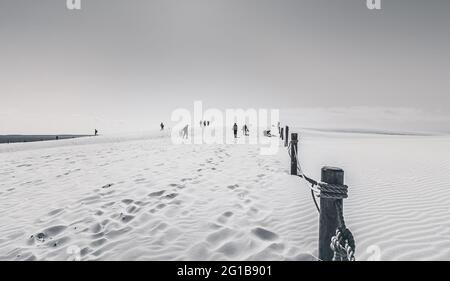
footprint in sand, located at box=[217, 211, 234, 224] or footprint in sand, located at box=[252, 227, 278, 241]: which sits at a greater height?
footprint in sand, located at box=[217, 211, 234, 224]

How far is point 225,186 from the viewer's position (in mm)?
7621

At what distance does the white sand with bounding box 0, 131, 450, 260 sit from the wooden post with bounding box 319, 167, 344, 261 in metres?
0.80

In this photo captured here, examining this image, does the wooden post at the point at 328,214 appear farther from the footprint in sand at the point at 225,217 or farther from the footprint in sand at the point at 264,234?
the footprint in sand at the point at 225,217

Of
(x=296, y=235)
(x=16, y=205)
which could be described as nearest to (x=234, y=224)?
(x=296, y=235)

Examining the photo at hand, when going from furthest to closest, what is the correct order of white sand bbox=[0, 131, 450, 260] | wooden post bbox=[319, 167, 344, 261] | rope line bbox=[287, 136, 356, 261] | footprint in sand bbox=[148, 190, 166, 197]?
1. footprint in sand bbox=[148, 190, 166, 197]
2. white sand bbox=[0, 131, 450, 260]
3. wooden post bbox=[319, 167, 344, 261]
4. rope line bbox=[287, 136, 356, 261]

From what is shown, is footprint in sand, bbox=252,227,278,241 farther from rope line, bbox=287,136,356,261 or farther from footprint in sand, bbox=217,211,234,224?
rope line, bbox=287,136,356,261

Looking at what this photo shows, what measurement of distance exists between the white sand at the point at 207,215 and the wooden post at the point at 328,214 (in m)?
0.80

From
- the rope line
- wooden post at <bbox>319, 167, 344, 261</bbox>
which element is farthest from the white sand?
the rope line

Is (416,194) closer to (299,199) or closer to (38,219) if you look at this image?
(299,199)

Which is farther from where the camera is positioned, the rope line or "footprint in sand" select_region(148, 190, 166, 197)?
"footprint in sand" select_region(148, 190, 166, 197)

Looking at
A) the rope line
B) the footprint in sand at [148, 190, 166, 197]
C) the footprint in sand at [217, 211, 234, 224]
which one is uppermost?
the rope line

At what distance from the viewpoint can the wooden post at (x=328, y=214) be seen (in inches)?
116

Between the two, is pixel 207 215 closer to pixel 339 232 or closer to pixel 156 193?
pixel 156 193

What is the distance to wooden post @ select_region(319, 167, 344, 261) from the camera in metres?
2.95
